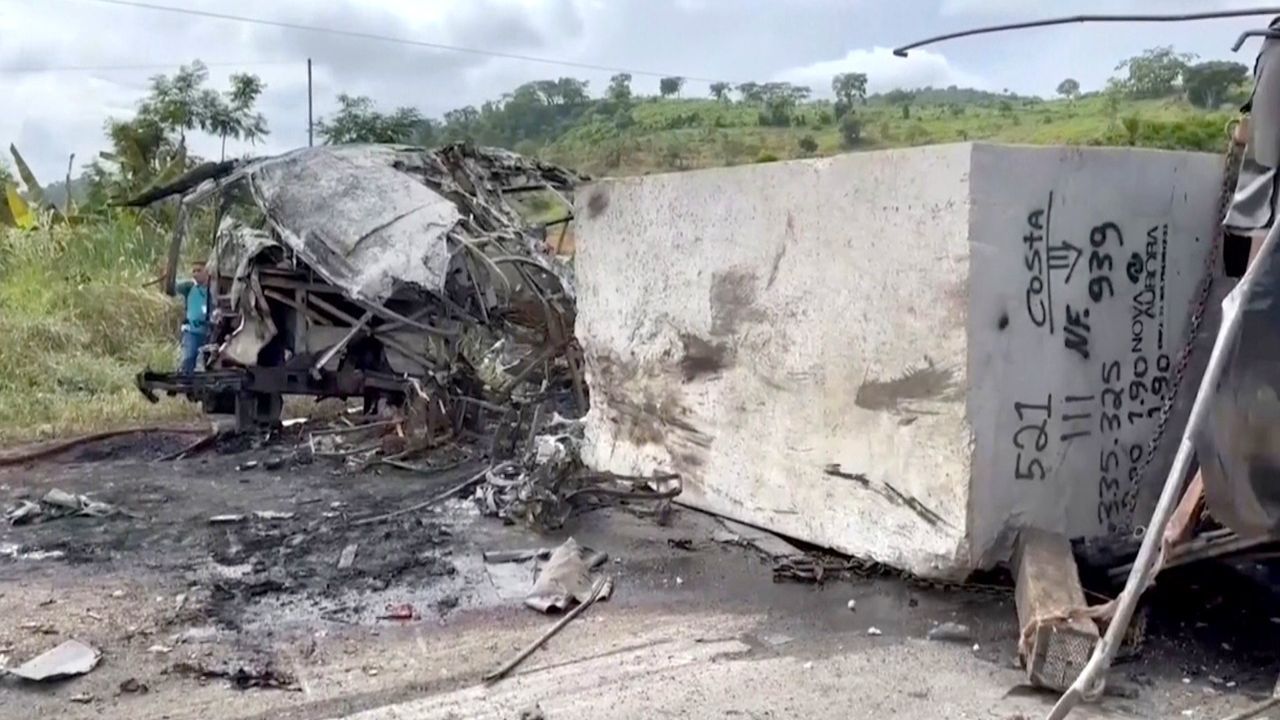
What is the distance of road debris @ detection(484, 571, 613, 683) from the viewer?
15.8ft

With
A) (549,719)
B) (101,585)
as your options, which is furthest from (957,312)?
(101,585)

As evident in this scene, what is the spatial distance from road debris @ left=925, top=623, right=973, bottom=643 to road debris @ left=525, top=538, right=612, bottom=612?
1.63 meters

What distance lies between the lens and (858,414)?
607 centimetres

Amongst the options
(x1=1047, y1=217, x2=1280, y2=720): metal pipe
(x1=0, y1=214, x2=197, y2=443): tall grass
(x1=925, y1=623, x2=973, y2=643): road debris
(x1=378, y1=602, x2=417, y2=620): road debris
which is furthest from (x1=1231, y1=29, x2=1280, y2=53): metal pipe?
(x1=0, y1=214, x2=197, y2=443): tall grass

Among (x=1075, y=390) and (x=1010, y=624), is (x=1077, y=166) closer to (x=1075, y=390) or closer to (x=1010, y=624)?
(x=1075, y=390)

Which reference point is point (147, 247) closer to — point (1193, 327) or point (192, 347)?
point (192, 347)

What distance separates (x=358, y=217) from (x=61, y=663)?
592 centimetres

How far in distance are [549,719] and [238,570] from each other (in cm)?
286

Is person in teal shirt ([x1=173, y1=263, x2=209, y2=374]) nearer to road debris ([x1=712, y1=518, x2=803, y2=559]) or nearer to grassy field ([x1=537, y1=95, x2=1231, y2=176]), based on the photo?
grassy field ([x1=537, y1=95, x2=1231, y2=176])

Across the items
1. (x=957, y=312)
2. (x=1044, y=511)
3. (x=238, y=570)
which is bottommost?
(x=238, y=570)

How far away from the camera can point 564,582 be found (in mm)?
5871

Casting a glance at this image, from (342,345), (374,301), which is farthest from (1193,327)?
(342,345)

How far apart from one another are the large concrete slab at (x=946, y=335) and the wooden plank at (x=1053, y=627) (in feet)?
1.76

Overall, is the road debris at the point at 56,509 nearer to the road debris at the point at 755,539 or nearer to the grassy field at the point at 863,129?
the road debris at the point at 755,539
